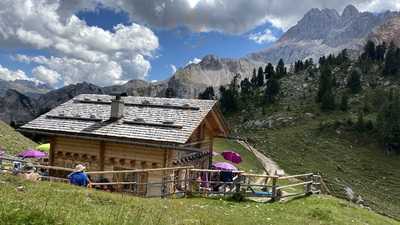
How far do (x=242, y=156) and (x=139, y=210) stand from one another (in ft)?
186

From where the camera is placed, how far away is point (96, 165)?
93.1ft

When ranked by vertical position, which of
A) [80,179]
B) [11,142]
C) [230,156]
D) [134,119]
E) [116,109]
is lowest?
[11,142]

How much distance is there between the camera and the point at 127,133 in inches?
1073

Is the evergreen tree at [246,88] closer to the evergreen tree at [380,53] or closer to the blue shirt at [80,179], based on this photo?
the evergreen tree at [380,53]

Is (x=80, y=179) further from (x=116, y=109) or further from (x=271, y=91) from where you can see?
(x=271, y=91)

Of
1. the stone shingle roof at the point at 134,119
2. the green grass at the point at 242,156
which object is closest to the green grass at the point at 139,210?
the stone shingle roof at the point at 134,119

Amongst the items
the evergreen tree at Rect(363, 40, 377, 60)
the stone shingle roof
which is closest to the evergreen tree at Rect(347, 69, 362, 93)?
the evergreen tree at Rect(363, 40, 377, 60)

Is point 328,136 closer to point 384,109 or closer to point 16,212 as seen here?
point 384,109

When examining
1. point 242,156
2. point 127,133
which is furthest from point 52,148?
point 242,156

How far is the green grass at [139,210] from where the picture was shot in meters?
9.55

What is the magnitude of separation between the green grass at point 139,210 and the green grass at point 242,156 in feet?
104

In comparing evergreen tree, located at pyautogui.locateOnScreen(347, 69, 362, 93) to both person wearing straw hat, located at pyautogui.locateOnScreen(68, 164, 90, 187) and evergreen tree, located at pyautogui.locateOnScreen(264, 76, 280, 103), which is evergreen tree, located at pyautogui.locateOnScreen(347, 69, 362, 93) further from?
person wearing straw hat, located at pyautogui.locateOnScreen(68, 164, 90, 187)

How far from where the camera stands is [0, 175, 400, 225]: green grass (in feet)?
31.3

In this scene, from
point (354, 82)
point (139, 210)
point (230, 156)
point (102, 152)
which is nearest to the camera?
point (139, 210)
